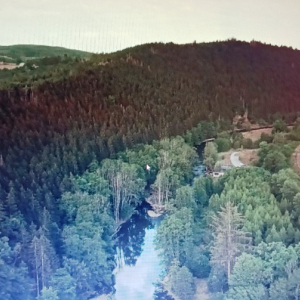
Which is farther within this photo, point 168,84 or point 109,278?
point 168,84

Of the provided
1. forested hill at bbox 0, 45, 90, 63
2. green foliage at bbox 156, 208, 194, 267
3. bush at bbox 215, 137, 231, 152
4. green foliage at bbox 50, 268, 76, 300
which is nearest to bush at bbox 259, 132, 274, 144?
bush at bbox 215, 137, 231, 152

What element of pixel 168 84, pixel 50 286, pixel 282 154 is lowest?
pixel 50 286

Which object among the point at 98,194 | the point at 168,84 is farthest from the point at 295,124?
the point at 98,194

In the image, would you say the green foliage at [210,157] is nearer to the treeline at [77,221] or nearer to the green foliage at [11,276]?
the treeline at [77,221]

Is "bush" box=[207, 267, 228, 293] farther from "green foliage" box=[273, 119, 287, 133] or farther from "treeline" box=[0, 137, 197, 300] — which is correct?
"green foliage" box=[273, 119, 287, 133]

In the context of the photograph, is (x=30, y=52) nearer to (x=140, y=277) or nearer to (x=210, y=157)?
(x=210, y=157)

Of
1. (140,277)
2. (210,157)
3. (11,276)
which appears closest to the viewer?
(11,276)

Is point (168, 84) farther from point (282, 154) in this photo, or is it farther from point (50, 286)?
point (50, 286)

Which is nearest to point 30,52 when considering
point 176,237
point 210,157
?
point 210,157
